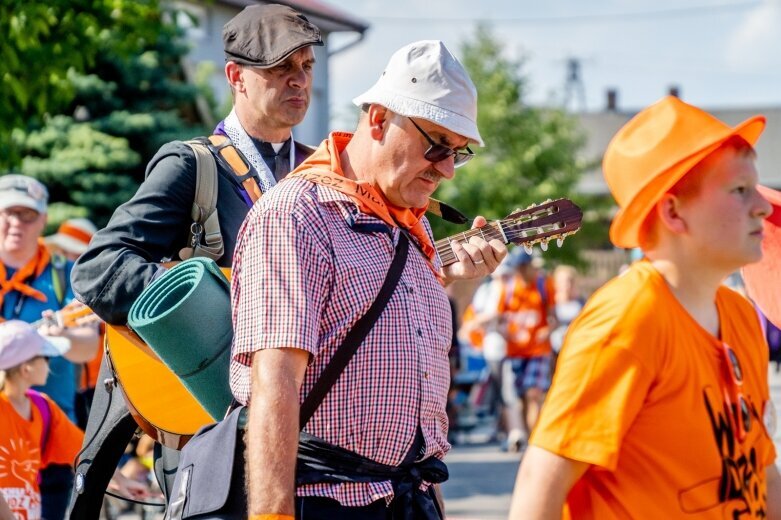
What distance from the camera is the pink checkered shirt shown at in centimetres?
340

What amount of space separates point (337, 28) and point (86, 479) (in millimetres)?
30772

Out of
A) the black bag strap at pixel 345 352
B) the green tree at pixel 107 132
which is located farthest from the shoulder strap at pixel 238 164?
the green tree at pixel 107 132

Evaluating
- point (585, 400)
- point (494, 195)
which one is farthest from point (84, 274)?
point (494, 195)

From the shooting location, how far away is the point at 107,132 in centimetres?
2169

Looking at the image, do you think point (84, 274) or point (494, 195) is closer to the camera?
point (84, 274)

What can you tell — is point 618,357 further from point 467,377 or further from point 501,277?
point 467,377

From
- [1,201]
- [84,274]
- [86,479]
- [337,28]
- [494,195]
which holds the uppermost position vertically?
[337,28]

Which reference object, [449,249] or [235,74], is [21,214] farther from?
[449,249]

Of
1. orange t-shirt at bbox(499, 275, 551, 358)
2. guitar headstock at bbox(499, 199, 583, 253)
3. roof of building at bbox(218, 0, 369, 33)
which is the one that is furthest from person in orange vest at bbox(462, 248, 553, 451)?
roof of building at bbox(218, 0, 369, 33)

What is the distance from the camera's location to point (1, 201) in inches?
296

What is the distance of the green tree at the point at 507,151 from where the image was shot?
129ft

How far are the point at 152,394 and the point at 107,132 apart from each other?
17947 millimetres

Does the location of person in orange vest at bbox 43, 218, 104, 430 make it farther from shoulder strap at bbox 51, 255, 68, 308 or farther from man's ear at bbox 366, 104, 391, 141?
man's ear at bbox 366, 104, 391, 141

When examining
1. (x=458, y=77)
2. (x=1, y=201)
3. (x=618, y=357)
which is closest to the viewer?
(x=618, y=357)
